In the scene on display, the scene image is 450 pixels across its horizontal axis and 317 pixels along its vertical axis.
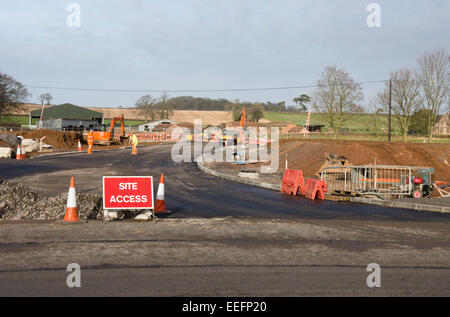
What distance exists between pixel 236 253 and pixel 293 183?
892 centimetres

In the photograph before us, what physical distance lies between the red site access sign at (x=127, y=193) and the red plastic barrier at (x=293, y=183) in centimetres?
700

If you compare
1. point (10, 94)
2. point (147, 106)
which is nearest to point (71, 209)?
point (10, 94)

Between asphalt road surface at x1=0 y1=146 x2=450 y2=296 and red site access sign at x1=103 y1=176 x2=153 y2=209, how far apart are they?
0.50 meters

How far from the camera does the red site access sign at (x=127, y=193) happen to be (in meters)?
9.89

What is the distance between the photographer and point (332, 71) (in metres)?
66.9

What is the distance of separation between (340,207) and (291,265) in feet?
22.7

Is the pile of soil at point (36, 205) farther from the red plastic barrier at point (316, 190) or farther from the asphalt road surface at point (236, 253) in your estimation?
the red plastic barrier at point (316, 190)

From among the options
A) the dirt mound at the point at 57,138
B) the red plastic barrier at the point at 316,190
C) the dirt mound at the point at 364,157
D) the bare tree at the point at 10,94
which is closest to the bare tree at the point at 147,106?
the bare tree at the point at 10,94

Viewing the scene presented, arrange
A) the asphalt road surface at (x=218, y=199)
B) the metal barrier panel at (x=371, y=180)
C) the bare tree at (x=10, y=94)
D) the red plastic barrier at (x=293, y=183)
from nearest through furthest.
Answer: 1. the asphalt road surface at (x=218, y=199)
2. the metal barrier panel at (x=371, y=180)
3. the red plastic barrier at (x=293, y=183)
4. the bare tree at (x=10, y=94)

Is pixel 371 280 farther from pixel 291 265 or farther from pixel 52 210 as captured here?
pixel 52 210

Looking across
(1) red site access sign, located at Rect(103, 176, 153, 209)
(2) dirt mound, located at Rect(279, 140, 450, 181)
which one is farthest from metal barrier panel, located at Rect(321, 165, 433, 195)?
(1) red site access sign, located at Rect(103, 176, 153, 209)

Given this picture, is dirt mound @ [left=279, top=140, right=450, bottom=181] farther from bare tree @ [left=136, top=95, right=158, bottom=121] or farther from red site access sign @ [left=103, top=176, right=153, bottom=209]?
bare tree @ [left=136, top=95, right=158, bottom=121]

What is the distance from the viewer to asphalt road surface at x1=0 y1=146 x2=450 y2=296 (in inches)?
213

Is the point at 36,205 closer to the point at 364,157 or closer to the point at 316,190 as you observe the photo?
the point at 316,190
